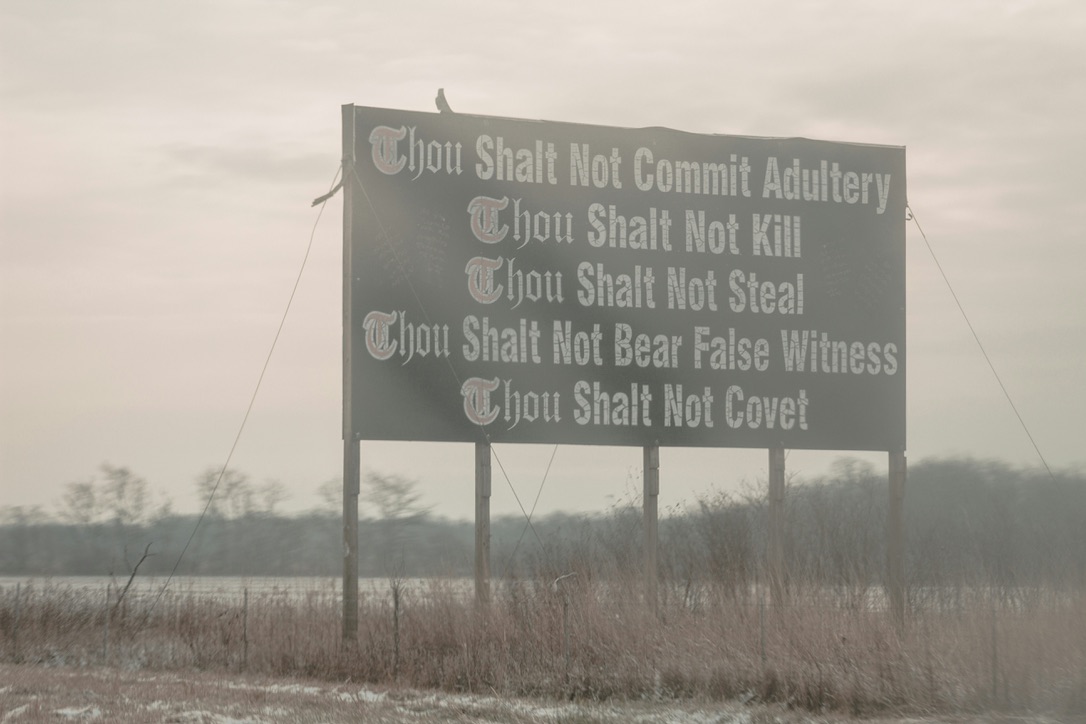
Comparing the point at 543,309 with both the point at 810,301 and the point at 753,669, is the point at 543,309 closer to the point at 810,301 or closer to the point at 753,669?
the point at 810,301

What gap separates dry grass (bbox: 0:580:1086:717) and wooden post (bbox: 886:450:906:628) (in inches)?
74.2

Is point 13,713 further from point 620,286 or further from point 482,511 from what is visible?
point 620,286

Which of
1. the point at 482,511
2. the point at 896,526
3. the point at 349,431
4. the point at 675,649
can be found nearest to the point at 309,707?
the point at 675,649

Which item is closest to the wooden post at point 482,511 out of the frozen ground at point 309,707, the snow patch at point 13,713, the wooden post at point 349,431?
the wooden post at point 349,431

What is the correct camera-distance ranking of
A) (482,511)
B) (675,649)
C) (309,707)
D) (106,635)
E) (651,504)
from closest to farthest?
1. (309,707)
2. (675,649)
3. (482,511)
4. (651,504)
5. (106,635)

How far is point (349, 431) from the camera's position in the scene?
58.1ft

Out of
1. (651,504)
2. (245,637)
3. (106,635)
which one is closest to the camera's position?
(245,637)

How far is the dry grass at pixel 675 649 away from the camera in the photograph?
1496cm

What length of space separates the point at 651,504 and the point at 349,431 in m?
4.04

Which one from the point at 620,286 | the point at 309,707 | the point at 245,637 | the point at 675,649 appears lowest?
the point at 309,707

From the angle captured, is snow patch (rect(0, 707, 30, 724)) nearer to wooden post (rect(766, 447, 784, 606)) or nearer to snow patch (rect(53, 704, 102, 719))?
snow patch (rect(53, 704, 102, 719))

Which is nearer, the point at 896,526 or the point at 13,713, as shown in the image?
the point at 13,713

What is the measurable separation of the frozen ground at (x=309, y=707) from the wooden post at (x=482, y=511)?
8.12 feet

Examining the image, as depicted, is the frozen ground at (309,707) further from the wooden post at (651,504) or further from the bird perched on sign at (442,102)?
the bird perched on sign at (442,102)
